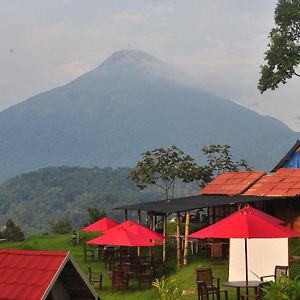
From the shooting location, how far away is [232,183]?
28.5 metres

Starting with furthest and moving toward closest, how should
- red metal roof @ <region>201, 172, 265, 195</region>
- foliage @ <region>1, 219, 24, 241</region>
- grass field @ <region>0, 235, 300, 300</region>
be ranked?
foliage @ <region>1, 219, 24, 241</region>, red metal roof @ <region>201, 172, 265, 195</region>, grass field @ <region>0, 235, 300, 300</region>

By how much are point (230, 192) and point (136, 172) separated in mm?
16649

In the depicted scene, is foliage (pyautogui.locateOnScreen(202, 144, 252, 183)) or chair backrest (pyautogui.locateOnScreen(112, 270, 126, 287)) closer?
chair backrest (pyautogui.locateOnScreen(112, 270, 126, 287))

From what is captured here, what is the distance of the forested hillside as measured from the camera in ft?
412

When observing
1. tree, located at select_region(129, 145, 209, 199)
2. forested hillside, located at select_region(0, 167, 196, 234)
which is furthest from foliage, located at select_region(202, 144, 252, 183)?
forested hillside, located at select_region(0, 167, 196, 234)

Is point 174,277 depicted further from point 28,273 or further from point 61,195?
point 61,195

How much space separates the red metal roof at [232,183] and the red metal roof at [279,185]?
1.16 ft

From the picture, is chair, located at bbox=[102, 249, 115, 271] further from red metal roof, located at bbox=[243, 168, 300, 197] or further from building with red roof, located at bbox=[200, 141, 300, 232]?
red metal roof, located at bbox=[243, 168, 300, 197]

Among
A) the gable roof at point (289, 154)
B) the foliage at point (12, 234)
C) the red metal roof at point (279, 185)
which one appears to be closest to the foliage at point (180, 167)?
the foliage at point (12, 234)

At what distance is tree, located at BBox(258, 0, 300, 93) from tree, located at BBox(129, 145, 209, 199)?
31.9 feet

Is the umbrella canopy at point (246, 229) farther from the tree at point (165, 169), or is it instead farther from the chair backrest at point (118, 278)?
the tree at point (165, 169)

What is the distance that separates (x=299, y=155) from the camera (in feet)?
102

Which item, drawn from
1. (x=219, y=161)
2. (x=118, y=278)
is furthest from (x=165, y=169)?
(x=118, y=278)

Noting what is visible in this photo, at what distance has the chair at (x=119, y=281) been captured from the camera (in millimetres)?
19844
